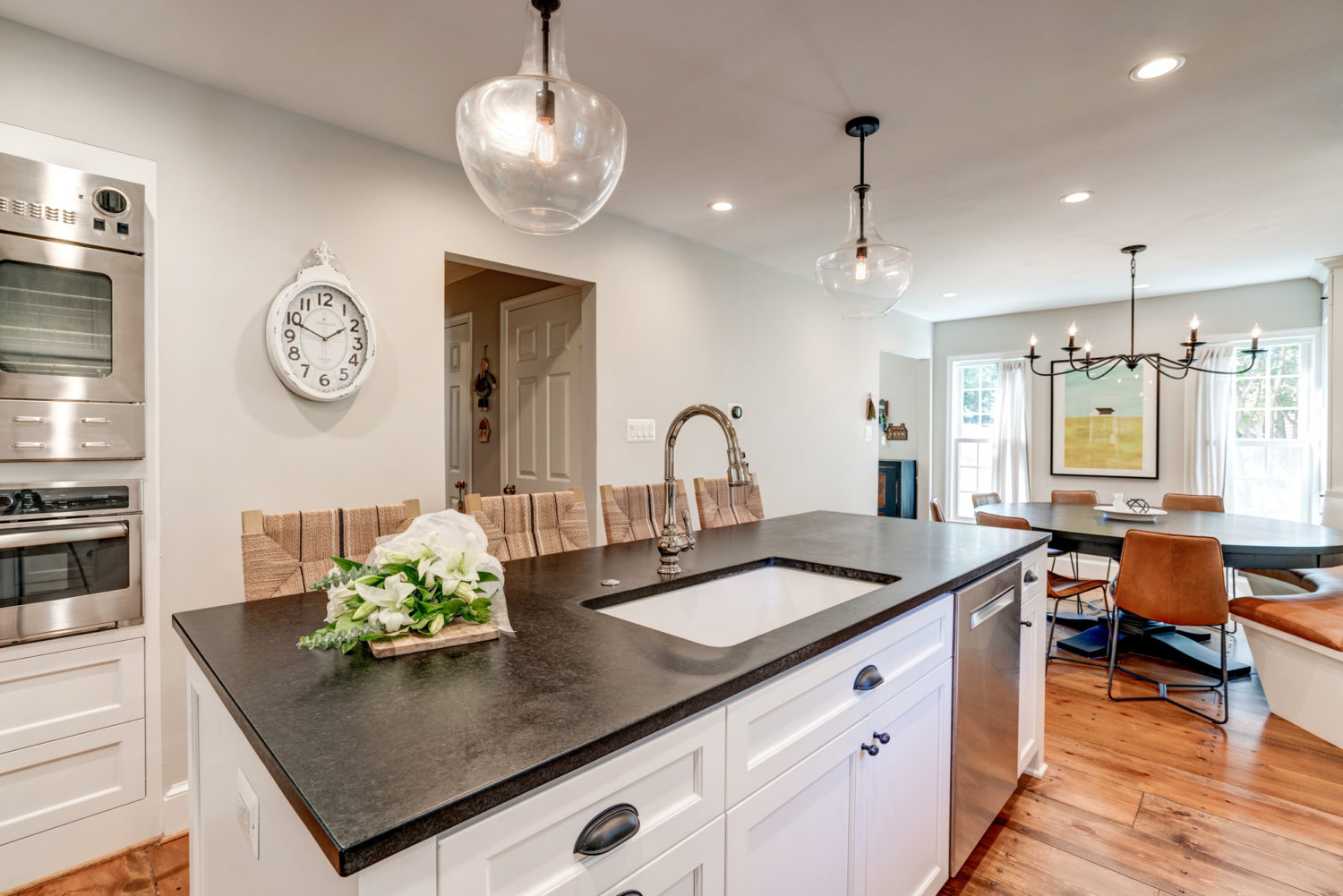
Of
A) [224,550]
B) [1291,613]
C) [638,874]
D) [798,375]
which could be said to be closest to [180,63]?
[224,550]

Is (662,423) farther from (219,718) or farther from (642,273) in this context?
(219,718)

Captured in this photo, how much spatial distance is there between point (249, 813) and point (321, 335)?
1.97 m

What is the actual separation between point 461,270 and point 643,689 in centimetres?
416

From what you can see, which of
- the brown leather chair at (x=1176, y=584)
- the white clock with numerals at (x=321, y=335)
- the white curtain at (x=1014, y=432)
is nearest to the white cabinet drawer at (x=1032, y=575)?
the brown leather chair at (x=1176, y=584)

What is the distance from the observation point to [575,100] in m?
1.22

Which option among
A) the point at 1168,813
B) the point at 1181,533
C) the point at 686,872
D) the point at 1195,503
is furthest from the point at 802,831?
the point at 1195,503

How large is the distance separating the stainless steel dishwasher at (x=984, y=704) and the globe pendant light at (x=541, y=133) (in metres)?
1.35

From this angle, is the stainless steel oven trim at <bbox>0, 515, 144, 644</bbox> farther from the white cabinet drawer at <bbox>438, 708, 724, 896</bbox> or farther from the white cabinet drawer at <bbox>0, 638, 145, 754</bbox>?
the white cabinet drawer at <bbox>438, 708, 724, 896</bbox>

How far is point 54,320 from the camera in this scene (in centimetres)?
182

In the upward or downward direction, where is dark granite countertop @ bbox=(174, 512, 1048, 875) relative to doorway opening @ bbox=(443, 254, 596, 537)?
downward

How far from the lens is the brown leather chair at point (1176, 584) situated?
2.74 meters

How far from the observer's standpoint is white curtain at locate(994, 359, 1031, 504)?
6094mm

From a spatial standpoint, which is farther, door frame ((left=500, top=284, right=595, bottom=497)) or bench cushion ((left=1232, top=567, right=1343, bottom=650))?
door frame ((left=500, top=284, right=595, bottom=497))

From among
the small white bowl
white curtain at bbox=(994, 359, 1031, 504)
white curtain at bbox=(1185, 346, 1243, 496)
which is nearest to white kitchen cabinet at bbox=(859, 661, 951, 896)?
the small white bowl
